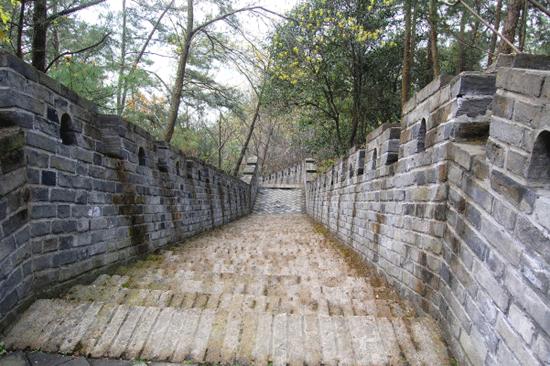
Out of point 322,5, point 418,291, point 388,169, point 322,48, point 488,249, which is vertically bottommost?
point 418,291

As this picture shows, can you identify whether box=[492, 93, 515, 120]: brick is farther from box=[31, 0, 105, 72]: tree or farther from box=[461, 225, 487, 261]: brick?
box=[31, 0, 105, 72]: tree

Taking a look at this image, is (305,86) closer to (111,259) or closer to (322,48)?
(322,48)

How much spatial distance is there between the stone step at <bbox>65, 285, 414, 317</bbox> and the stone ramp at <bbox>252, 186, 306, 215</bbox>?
12.9m

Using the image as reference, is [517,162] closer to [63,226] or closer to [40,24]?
[63,226]

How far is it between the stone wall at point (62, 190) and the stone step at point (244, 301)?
364 millimetres

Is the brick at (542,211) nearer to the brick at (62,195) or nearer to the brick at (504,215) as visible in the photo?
the brick at (504,215)

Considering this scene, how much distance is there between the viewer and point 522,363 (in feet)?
4.27

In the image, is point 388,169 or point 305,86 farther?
point 305,86

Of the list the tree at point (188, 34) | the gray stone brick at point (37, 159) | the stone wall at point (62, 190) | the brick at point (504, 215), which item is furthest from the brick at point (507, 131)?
the tree at point (188, 34)

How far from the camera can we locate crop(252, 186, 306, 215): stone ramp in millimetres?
15812

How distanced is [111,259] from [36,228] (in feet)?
3.49

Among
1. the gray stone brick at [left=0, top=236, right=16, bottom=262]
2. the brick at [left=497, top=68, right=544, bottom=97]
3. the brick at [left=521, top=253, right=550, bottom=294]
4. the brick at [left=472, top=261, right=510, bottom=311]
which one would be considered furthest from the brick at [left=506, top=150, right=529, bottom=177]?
the gray stone brick at [left=0, top=236, right=16, bottom=262]

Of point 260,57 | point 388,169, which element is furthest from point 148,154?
point 260,57

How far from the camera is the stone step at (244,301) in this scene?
7.65 feet
